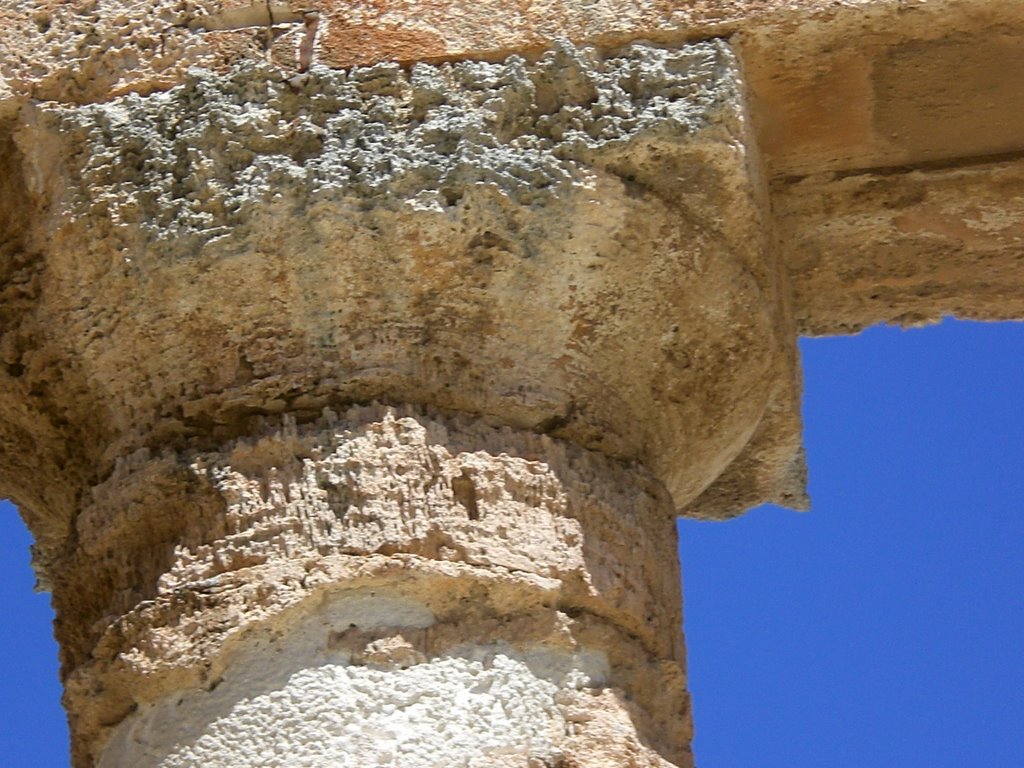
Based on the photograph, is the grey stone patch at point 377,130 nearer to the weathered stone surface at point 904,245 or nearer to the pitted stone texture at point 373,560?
the pitted stone texture at point 373,560

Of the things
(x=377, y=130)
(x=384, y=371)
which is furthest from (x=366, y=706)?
(x=377, y=130)

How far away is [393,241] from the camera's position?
12.2 feet

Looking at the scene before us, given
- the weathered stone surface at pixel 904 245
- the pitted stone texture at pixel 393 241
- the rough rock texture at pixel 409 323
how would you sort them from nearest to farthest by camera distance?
the rough rock texture at pixel 409 323, the pitted stone texture at pixel 393 241, the weathered stone surface at pixel 904 245

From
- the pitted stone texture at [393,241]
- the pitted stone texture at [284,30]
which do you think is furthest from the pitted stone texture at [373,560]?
the pitted stone texture at [284,30]

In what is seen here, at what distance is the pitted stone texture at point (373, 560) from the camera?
3.39 m

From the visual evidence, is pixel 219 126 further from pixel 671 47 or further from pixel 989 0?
pixel 989 0

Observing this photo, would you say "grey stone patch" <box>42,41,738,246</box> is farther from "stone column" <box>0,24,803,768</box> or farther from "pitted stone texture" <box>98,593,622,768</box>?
"pitted stone texture" <box>98,593,622,768</box>

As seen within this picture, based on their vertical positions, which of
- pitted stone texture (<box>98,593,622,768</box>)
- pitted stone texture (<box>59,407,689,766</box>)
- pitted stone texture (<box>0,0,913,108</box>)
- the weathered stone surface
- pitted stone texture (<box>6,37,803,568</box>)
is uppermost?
pitted stone texture (<box>0,0,913,108</box>)

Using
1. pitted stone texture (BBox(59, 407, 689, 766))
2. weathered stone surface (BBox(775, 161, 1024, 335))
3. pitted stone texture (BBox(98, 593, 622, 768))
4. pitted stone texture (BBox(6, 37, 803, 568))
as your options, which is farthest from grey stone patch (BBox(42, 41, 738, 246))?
pitted stone texture (BBox(98, 593, 622, 768))

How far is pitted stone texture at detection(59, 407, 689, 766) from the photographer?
3393 millimetres

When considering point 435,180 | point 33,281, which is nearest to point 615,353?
point 435,180

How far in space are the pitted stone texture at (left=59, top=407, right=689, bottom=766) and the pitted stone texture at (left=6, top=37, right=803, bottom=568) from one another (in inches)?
4.3

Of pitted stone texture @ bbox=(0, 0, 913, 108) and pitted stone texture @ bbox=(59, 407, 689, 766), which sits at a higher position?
pitted stone texture @ bbox=(0, 0, 913, 108)

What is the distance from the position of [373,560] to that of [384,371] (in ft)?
1.39
